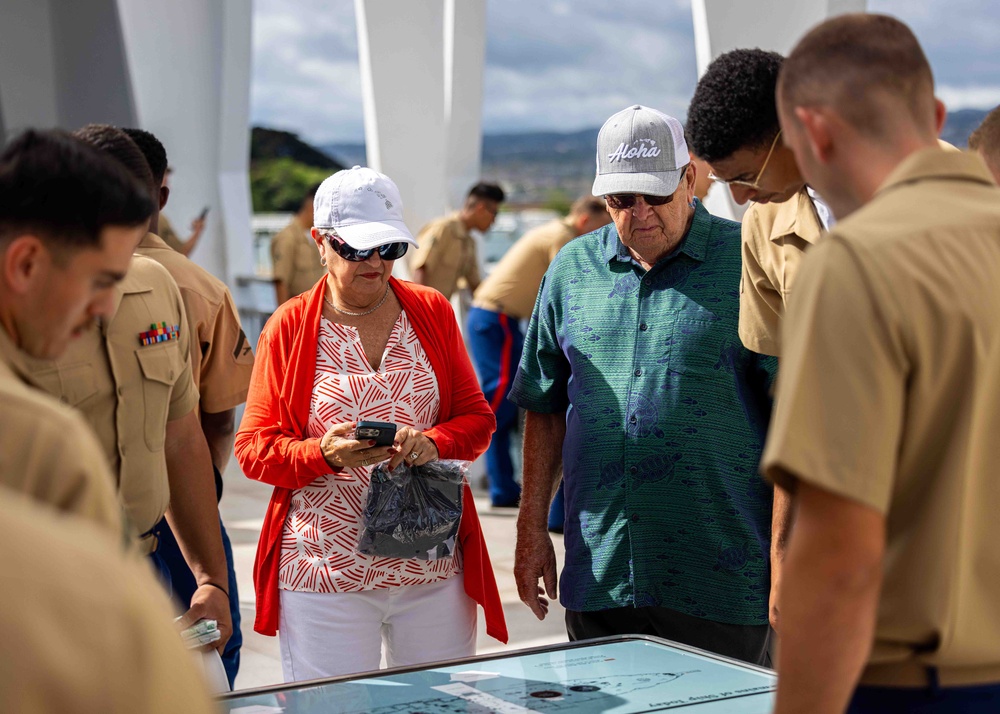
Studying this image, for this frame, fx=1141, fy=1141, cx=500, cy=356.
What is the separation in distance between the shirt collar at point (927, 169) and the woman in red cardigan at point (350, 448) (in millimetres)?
1628

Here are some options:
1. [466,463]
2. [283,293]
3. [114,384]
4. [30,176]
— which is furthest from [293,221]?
[30,176]

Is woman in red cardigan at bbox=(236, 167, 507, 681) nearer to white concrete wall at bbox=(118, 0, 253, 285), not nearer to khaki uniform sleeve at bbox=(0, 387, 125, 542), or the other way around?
khaki uniform sleeve at bbox=(0, 387, 125, 542)

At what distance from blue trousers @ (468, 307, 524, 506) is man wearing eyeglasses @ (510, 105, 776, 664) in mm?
4158

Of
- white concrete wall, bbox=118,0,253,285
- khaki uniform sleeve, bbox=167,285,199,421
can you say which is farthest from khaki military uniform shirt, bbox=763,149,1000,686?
white concrete wall, bbox=118,0,253,285

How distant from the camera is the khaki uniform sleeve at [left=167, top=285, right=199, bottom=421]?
251 cm

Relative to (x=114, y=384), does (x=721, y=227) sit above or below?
above

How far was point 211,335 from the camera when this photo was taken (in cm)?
331

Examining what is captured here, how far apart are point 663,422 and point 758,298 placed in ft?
1.32

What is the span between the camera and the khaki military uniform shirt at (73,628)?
709 millimetres

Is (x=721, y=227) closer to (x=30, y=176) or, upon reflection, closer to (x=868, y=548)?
(x=868, y=548)

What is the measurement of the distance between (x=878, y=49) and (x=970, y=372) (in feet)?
1.42

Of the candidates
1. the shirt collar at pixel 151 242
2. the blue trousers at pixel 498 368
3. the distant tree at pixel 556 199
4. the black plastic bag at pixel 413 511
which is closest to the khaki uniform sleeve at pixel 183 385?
the black plastic bag at pixel 413 511

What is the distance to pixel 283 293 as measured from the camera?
30.2 feet

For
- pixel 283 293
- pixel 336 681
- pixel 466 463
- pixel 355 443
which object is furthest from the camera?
pixel 283 293
